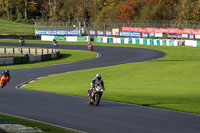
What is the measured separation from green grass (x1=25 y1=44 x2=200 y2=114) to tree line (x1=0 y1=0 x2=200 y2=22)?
4539 centimetres

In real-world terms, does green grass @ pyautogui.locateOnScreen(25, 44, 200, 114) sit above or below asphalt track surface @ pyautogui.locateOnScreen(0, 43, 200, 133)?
below

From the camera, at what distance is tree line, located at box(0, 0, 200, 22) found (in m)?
97.0

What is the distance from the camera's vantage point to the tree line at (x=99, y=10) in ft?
318

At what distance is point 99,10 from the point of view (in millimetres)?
125312

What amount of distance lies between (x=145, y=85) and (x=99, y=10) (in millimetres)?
100815

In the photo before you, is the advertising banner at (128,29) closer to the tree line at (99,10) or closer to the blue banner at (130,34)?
the blue banner at (130,34)

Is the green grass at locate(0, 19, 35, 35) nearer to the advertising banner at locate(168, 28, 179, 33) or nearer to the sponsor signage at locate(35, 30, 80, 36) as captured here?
the sponsor signage at locate(35, 30, 80, 36)

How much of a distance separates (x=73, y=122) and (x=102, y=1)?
11524 cm

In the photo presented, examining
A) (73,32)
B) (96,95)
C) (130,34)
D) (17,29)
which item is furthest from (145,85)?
(17,29)

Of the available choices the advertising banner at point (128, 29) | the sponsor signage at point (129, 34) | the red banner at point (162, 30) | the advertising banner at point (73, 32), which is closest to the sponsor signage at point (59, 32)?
the advertising banner at point (73, 32)

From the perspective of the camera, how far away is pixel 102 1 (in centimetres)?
12731

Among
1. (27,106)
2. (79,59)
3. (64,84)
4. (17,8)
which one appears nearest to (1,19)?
(17,8)

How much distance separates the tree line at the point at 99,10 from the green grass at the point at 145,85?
45.4 meters

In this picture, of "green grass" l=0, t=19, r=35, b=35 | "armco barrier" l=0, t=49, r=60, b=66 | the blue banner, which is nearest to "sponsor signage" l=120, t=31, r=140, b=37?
the blue banner
